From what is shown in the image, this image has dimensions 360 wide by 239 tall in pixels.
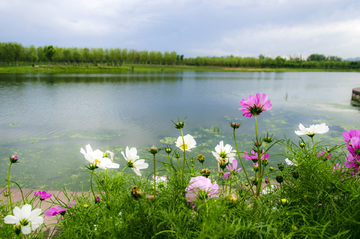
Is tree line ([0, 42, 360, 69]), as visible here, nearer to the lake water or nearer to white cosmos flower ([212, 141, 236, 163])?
the lake water

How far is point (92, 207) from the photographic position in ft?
2.49

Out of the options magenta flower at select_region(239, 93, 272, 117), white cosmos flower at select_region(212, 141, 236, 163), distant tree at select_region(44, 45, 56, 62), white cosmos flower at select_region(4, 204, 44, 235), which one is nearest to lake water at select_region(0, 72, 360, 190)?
white cosmos flower at select_region(4, 204, 44, 235)

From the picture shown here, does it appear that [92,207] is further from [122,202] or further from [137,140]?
[137,140]

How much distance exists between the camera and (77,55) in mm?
61219

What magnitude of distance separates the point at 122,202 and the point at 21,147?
502cm

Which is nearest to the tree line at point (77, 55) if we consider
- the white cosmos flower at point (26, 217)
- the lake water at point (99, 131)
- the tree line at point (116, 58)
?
the tree line at point (116, 58)

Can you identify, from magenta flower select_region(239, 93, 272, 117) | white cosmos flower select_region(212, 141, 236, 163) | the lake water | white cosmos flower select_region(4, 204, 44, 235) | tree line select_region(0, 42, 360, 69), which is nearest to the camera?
white cosmos flower select_region(4, 204, 44, 235)

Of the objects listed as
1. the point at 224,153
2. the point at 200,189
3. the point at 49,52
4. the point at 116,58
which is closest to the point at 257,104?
the point at 224,153

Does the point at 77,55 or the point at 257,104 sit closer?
the point at 257,104

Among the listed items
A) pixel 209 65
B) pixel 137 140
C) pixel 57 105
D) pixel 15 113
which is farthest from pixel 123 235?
pixel 209 65

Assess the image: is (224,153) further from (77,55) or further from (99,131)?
(77,55)

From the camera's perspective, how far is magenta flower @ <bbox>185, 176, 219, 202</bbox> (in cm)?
67

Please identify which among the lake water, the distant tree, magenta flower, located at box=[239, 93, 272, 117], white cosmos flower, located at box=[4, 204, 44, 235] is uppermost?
the distant tree

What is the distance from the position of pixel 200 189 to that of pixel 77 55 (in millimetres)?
71117
